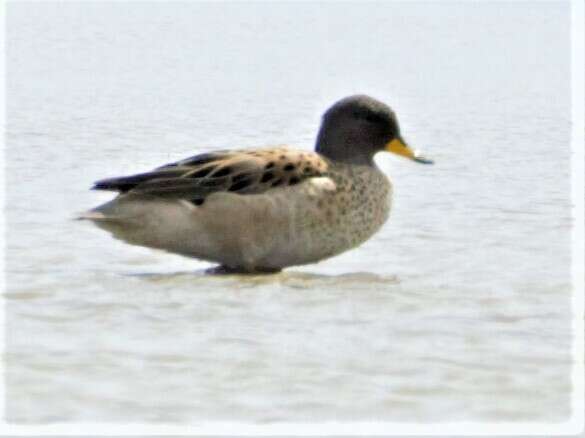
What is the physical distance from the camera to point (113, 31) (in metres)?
22.5

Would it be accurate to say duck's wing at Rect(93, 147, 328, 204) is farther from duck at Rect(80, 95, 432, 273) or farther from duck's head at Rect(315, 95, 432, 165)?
duck's head at Rect(315, 95, 432, 165)

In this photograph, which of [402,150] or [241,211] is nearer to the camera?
[241,211]

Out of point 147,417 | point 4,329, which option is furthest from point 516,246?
point 147,417

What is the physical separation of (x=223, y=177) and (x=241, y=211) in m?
0.21

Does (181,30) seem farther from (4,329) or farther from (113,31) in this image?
(4,329)

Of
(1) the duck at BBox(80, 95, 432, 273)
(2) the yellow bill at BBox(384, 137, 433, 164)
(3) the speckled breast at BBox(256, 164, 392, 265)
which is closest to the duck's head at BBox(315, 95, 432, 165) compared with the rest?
(2) the yellow bill at BBox(384, 137, 433, 164)

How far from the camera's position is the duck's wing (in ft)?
30.7

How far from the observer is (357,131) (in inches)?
393

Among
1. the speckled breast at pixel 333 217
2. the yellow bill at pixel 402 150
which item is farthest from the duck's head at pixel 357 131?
the speckled breast at pixel 333 217

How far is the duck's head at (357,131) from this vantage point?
9945 millimetres

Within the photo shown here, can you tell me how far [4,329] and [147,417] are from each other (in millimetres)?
1578

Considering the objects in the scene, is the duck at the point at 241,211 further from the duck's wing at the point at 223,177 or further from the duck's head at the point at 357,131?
the duck's head at the point at 357,131

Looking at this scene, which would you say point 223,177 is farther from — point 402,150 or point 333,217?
point 402,150

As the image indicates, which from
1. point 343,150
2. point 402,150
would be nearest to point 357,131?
point 343,150
